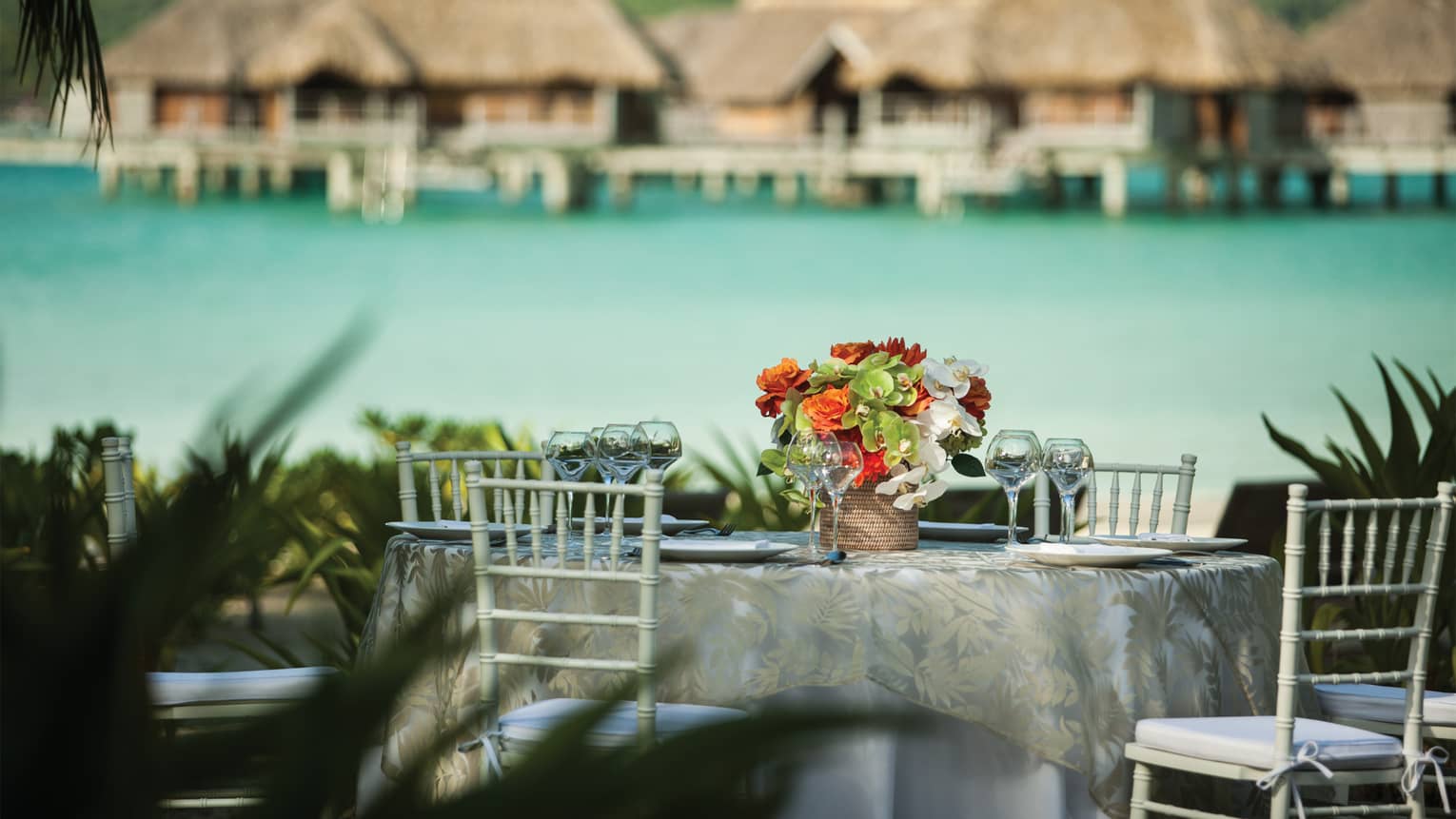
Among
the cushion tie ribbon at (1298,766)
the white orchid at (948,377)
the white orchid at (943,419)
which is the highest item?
the white orchid at (948,377)

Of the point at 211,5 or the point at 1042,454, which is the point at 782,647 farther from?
the point at 211,5

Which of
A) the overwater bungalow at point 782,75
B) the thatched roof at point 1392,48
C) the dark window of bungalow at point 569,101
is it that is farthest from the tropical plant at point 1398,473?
the thatched roof at point 1392,48

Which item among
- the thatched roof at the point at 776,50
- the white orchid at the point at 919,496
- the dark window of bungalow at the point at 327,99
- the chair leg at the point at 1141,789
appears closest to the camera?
the chair leg at the point at 1141,789

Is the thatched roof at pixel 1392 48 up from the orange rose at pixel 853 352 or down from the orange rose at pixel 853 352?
up

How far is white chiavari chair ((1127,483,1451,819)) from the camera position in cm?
281

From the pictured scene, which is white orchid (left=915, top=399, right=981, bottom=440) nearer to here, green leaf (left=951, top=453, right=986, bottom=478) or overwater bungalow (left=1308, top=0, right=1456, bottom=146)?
green leaf (left=951, top=453, right=986, bottom=478)

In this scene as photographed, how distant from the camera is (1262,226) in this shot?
38375mm

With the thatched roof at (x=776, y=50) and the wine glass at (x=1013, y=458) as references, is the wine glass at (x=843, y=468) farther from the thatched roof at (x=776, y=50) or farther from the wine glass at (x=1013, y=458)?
the thatched roof at (x=776, y=50)

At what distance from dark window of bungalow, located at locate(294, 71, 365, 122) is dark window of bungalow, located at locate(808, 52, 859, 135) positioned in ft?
36.0

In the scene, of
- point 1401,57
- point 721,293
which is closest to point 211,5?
point 721,293

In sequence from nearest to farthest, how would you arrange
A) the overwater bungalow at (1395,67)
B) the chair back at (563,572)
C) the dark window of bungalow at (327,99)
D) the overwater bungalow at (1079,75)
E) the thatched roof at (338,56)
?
the chair back at (563,572), the overwater bungalow at (1079,75), the thatched roof at (338,56), the dark window of bungalow at (327,99), the overwater bungalow at (1395,67)

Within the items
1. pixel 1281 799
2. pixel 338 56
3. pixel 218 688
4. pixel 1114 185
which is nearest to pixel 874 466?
pixel 1281 799

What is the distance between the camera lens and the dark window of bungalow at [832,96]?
44.1 metres

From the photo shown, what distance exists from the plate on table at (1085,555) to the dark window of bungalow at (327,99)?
38414 mm
